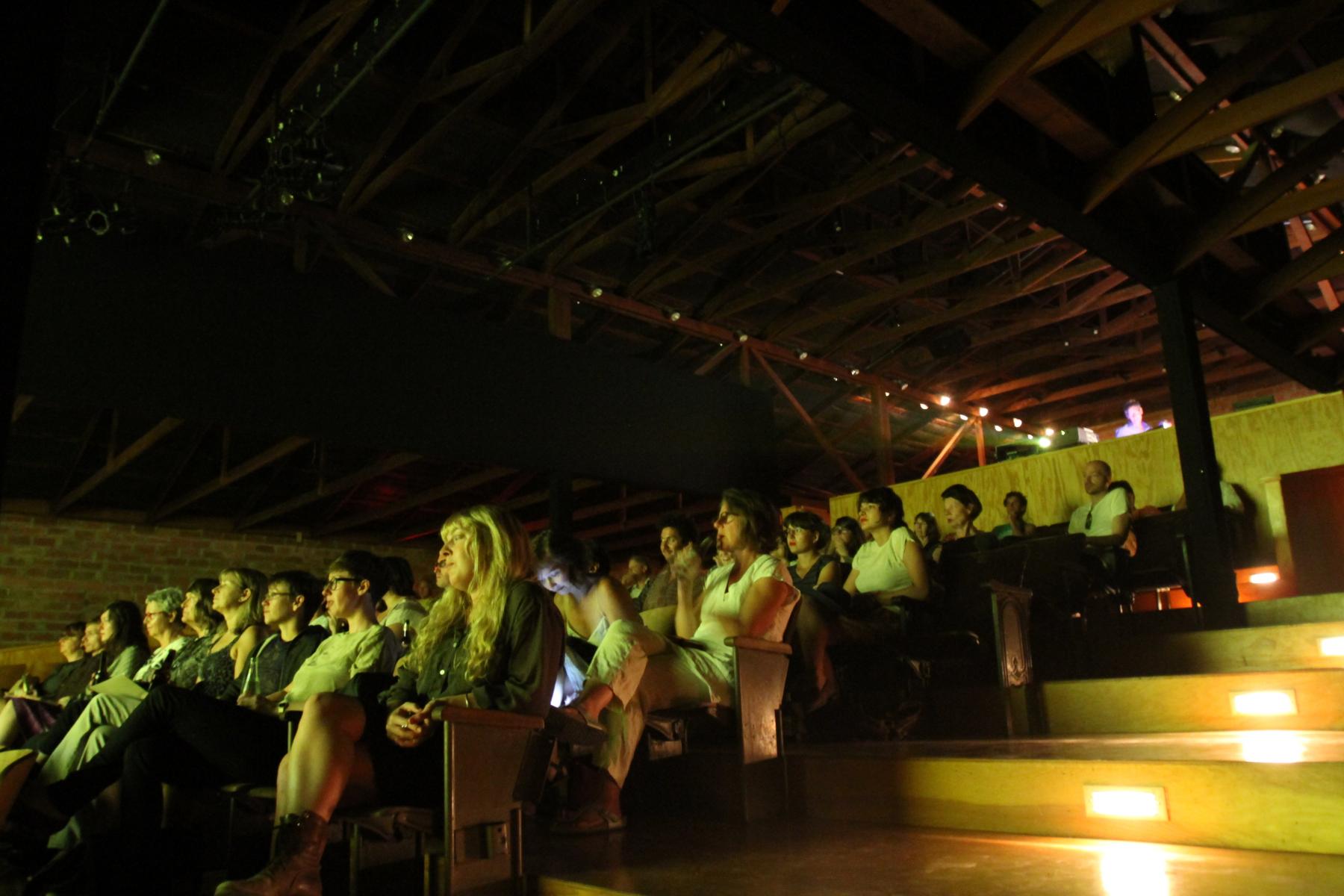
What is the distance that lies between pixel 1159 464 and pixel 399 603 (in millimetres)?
5758

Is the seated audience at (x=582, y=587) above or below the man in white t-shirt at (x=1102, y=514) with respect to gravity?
below

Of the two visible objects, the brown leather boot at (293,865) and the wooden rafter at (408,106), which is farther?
the wooden rafter at (408,106)

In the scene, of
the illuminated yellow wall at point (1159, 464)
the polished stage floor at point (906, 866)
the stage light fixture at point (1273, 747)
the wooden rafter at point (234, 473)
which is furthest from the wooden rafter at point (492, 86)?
the stage light fixture at point (1273, 747)

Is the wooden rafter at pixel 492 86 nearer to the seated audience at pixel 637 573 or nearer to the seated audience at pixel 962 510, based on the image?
the seated audience at pixel 637 573

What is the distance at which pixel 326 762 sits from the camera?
230 centimetres

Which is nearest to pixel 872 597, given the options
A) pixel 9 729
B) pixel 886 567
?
pixel 886 567

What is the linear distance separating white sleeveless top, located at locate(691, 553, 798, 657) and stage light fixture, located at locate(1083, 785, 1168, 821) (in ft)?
3.77

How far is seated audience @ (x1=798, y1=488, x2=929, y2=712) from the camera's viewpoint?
3.82m

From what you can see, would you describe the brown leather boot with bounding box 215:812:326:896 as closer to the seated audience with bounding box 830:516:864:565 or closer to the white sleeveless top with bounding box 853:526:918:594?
the white sleeveless top with bounding box 853:526:918:594

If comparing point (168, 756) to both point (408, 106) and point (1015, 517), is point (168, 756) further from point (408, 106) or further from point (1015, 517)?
point (1015, 517)

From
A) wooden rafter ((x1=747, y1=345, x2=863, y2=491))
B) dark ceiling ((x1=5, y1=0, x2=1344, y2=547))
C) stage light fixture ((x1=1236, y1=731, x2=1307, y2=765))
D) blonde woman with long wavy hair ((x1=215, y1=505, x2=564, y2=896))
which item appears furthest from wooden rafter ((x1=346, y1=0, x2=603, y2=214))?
stage light fixture ((x1=1236, y1=731, x2=1307, y2=765))

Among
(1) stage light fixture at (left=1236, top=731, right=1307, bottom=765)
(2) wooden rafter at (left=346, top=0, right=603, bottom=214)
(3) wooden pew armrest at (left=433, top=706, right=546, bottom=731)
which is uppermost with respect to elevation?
(2) wooden rafter at (left=346, top=0, right=603, bottom=214)

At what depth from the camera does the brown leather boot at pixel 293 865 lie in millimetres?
2105

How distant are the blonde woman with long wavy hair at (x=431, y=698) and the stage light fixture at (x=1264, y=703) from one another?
220cm
